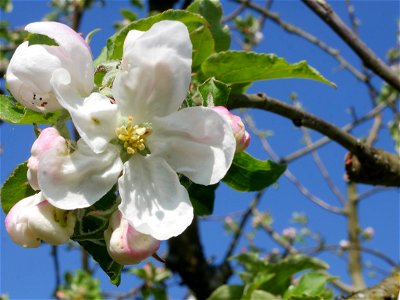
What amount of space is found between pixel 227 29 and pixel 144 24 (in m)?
0.36

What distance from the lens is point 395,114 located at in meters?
3.99

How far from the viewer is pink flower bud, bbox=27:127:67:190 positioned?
2.90 feet

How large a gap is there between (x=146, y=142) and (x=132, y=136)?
0.06m

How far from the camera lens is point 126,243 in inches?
34.8

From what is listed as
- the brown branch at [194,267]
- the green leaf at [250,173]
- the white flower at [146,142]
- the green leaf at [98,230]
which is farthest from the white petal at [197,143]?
the brown branch at [194,267]

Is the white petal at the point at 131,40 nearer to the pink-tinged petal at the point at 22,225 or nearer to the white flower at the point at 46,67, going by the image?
the white flower at the point at 46,67

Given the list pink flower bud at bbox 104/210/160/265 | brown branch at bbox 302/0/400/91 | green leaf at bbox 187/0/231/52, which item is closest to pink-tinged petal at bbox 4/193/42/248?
pink flower bud at bbox 104/210/160/265

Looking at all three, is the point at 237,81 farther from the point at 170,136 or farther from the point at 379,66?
the point at 379,66

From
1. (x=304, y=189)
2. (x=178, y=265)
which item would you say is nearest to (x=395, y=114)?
(x=304, y=189)

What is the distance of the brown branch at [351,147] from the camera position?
143 cm

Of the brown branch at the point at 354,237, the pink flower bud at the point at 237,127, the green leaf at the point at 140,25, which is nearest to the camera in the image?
the pink flower bud at the point at 237,127

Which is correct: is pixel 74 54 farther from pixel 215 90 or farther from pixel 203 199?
pixel 203 199

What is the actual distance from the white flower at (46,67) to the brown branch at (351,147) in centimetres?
49

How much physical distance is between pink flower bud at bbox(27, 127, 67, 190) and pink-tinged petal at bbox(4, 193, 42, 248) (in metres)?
0.04
